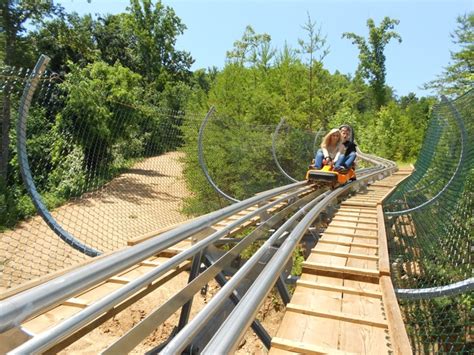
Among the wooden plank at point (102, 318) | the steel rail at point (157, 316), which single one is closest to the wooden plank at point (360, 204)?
the steel rail at point (157, 316)

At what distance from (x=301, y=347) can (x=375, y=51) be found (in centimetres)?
3291

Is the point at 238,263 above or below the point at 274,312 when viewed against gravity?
above

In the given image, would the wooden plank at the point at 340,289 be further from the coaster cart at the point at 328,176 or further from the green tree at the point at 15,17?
the green tree at the point at 15,17

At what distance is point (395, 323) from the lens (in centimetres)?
166

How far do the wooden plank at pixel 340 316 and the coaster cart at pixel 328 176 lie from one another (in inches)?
141

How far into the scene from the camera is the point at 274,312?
8234mm

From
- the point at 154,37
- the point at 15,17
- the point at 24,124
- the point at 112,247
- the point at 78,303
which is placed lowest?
the point at 112,247

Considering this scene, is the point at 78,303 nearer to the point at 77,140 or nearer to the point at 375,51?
the point at 77,140

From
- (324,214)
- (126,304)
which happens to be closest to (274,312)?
(324,214)

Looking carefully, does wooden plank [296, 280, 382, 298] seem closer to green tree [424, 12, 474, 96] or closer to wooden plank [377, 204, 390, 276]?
wooden plank [377, 204, 390, 276]

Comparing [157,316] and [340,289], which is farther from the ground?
[157,316]

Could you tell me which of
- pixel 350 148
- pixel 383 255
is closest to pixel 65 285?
pixel 383 255

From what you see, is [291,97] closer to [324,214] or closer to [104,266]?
[324,214]

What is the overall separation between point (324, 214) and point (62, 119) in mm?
3713
